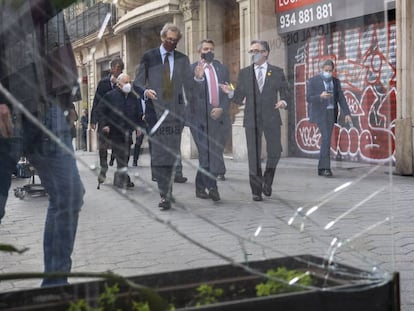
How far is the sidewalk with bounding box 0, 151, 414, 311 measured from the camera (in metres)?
1.36

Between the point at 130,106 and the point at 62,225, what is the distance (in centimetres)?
32

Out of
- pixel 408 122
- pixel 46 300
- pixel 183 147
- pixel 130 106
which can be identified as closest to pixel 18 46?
pixel 130 106

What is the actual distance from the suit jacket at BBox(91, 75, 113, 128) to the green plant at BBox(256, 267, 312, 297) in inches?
17.6

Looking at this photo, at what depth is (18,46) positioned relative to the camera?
3.95 feet

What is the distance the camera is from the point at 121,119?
1247 millimetres

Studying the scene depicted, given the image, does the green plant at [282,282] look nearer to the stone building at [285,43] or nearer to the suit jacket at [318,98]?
the stone building at [285,43]

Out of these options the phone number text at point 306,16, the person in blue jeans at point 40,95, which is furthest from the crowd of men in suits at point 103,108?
the phone number text at point 306,16

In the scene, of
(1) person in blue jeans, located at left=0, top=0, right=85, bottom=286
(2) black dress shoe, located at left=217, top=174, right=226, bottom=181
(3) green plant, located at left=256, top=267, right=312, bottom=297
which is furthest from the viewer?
(2) black dress shoe, located at left=217, top=174, right=226, bottom=181

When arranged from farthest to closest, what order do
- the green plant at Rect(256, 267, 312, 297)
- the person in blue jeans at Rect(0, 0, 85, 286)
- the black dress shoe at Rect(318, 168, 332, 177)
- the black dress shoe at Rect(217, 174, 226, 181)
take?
1. the black dress shoe at Rect(318, 168, 332, 177)
2. the black dress shoe at Rect(217, 174, 226, 181)
3. the green plant at Rect(256, 267, 312, 297)
4. the person in blue jeans at Rect(0, 0, 85, 286)

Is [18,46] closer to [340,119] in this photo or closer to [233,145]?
[233,145]

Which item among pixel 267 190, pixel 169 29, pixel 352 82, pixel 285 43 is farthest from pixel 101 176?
pixel 352 82

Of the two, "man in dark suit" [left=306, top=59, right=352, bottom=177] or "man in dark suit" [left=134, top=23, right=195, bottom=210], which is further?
"man in dark suit" [left=306, top=59, right=352, bottom=177]

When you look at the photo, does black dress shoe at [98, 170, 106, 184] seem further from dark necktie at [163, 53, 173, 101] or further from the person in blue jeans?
dark necktie at [163, 53, 173, 101]

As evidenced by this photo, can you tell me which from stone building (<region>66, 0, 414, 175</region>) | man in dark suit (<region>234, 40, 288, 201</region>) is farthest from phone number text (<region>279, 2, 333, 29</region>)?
man in dark suit (<region>234, 40, 288, 201</region>)
